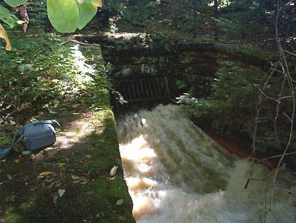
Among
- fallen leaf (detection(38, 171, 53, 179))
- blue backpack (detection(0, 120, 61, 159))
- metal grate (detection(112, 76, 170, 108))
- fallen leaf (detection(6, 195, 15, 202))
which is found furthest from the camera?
metal grate (detection(112, 76, 170, 108))

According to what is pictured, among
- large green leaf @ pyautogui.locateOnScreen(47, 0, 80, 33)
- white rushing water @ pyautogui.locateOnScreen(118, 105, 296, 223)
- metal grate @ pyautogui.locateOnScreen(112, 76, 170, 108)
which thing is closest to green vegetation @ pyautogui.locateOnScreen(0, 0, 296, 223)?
large green leaf @ pyautogui.locateOnScreen(47, 0, 80, 33)

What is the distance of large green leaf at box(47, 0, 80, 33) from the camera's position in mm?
498

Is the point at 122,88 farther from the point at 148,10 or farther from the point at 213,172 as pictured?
the point at 148,10

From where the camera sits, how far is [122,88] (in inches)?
287

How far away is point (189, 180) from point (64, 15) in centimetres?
401

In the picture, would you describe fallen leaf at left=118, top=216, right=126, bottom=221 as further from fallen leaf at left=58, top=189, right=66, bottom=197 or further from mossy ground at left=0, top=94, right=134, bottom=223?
fallen leaf at left=58, top=189, right=66, bottom=197

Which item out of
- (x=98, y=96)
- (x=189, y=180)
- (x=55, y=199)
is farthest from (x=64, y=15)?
(x=189, y=180)

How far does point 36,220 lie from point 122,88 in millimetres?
5830

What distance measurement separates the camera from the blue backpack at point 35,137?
2285 millimetres

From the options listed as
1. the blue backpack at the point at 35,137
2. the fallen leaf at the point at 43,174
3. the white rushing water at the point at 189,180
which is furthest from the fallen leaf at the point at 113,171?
the white rushing water at the point at 189,180

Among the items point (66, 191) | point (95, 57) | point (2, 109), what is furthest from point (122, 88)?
point (66, 191)

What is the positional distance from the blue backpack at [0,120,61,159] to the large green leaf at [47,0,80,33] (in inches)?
79.7

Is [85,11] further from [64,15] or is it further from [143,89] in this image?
[143,89]

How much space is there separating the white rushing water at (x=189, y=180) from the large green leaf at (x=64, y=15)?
291 centimetres
